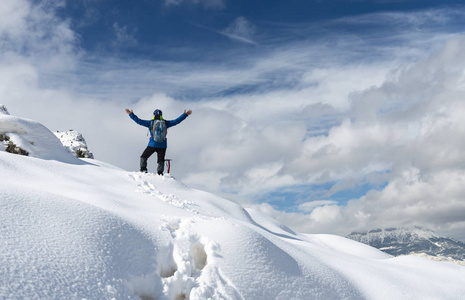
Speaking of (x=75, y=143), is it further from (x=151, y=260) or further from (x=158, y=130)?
(x=151, y=260)

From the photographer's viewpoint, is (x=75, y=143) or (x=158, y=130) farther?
(x=75, y=143)

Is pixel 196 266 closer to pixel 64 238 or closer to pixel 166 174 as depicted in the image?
pixel 64 238

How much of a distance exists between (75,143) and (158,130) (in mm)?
11770

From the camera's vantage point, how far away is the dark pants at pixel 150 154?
61.7 ft

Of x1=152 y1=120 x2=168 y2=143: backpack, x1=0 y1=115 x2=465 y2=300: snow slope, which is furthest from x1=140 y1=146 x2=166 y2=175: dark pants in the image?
x1=0 y1=115 x2=465 y2=300: snow slope

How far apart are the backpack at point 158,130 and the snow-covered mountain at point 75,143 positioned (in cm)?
990

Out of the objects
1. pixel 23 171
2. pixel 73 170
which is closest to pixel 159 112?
pixel 73 170

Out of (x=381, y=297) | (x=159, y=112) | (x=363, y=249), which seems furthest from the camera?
(x=159, y=112)

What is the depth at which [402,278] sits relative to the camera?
35.9 ft

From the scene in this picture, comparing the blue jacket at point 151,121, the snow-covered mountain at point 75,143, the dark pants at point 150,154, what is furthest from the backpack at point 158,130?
the snow-covered mountain at point 75,143

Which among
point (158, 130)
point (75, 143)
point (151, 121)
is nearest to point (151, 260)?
point (158, 130)

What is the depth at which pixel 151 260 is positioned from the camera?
7586mm

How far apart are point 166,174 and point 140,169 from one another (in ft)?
5.63

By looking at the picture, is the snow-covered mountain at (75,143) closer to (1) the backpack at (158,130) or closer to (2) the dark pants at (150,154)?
(2) the dark pants at (150,154)
